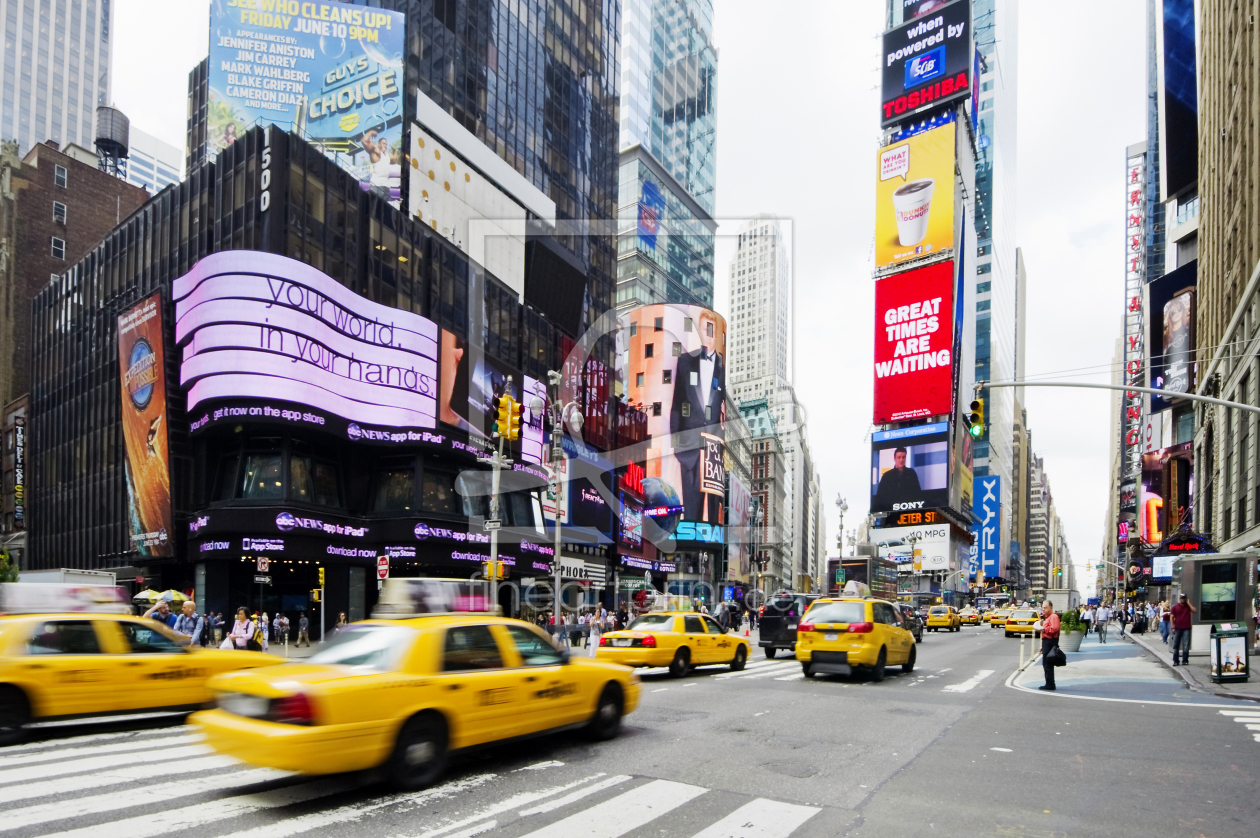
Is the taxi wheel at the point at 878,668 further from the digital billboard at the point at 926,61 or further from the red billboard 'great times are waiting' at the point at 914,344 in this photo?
the digital billboard at the point at 926,61

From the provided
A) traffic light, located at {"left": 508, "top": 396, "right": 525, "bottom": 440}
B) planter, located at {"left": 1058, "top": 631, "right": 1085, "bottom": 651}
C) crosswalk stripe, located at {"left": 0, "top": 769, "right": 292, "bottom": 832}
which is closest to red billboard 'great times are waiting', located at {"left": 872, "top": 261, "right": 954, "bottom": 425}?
planter, located at {"left": 1058, "top": 631, "right": 1085, "bottom": 651}

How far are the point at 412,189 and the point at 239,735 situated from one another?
47290 millimetres

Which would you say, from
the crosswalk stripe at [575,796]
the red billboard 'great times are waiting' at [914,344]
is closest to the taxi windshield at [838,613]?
the crosswalk stripe at [575,796]

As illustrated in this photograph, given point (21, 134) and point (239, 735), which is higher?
point (21, 134)

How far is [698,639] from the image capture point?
64.0 ft

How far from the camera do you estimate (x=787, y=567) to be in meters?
181

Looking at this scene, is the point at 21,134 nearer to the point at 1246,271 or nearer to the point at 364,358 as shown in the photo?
the point at 364,358

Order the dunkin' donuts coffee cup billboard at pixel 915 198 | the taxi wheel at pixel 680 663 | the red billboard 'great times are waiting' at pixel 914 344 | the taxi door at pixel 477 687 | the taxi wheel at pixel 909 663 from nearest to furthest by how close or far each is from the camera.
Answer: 1. the taxi door at pixel 477 687
2. the taxi wheel at pixel 680 663
3. the taxi wheel at pixel 909 663
4. the red billboard 'great times are waiting' at pixel 914 344
5. the dunkin' donuts coffee cup billboard at pixel 915 198

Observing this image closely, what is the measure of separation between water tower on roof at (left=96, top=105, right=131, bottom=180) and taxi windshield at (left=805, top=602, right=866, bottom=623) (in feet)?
261

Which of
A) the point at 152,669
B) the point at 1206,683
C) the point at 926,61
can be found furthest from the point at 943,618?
the point at 926,61

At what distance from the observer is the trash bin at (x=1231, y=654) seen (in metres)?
17.8

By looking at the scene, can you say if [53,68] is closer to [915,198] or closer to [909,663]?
[915,198]

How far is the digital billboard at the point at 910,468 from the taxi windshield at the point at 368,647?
11674cm

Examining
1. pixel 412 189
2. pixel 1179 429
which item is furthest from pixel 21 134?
pixel 1179 429
